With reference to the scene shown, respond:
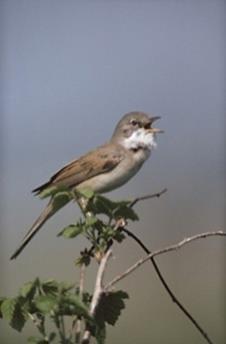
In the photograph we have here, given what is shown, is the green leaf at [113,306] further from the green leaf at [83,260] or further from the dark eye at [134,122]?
the dark eye at [134,122]

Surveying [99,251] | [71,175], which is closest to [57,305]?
[99,251]

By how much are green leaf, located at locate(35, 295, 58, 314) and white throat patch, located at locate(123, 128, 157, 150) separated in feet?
5.52

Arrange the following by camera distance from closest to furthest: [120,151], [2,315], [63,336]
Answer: [63,336] → [2,315] → [120,151]

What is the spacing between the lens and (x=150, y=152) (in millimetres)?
2648

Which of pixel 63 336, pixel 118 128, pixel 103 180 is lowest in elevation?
pixel 63 336

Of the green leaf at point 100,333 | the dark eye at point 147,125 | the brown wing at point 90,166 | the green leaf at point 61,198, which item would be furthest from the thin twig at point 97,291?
the dark eye at point 147,125

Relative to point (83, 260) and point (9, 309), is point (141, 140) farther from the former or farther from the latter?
point (9, 309)

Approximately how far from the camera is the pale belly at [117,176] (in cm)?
254

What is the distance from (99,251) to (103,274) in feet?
0.40

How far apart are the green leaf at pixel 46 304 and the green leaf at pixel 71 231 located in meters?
0.11

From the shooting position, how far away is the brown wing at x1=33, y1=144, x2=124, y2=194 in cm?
248

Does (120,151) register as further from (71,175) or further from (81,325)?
(81,325)

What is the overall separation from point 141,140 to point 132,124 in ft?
0.22

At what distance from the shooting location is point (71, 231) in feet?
3.25
